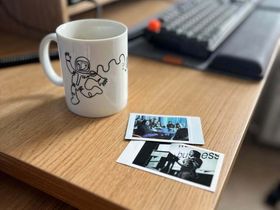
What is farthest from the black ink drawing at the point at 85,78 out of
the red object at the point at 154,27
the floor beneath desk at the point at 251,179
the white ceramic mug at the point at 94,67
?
the floor beneath desk at the point at 251,179

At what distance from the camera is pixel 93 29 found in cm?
50

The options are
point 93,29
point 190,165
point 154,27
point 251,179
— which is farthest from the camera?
point 251,179

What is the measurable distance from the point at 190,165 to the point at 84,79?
19 centimetres

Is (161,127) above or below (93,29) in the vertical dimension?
below

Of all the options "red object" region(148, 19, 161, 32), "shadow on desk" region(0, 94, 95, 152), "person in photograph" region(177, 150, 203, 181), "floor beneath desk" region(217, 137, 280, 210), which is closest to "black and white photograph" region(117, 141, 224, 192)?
"person in photograph" region(177, 150, 203, 181)

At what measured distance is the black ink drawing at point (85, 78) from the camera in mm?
425

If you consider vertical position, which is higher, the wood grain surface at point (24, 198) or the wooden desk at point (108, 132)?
the wooden desk at point (108, 132)

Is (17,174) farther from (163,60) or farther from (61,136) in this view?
(163,60)

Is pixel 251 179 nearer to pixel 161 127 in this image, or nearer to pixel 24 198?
pixel 161 127

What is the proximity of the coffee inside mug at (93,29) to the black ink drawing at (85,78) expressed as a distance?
0.06 metres

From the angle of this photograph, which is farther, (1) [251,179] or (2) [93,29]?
(1) [251,179]

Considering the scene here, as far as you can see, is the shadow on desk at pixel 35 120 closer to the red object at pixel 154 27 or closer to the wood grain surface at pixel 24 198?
the wood grain surface at pixel 24 198

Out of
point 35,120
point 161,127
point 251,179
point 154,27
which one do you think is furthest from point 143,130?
point 251,179

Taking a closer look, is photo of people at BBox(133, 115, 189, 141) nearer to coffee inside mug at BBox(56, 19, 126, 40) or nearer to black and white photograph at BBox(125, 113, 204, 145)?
black and white photograph at BBox(125, 113, 204, 145)
